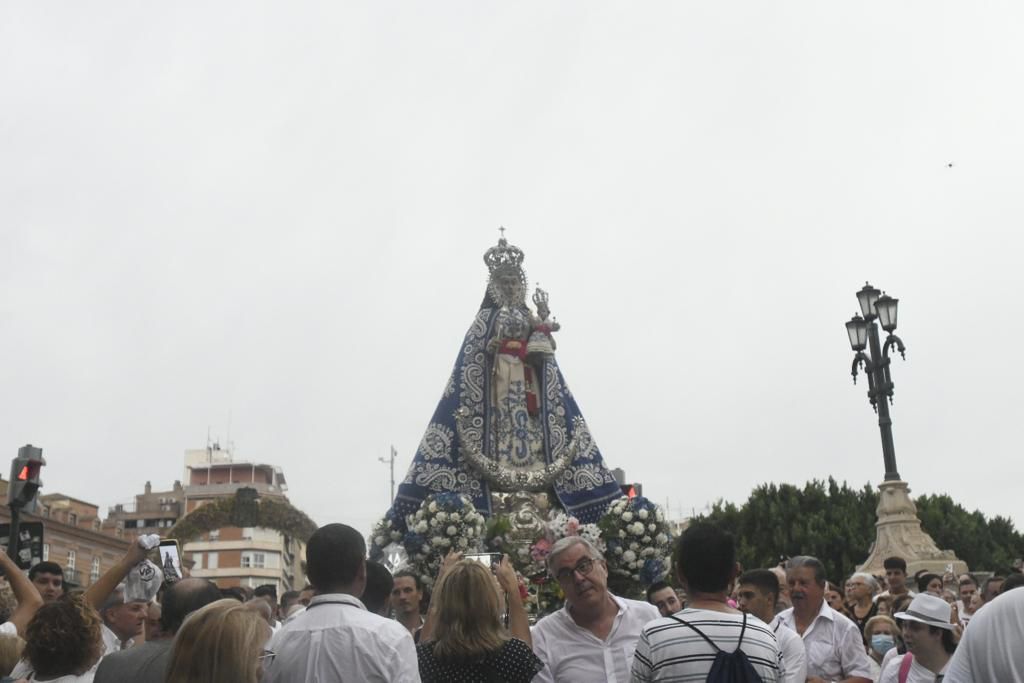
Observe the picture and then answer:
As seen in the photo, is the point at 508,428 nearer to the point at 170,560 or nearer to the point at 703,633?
the point at 170,560

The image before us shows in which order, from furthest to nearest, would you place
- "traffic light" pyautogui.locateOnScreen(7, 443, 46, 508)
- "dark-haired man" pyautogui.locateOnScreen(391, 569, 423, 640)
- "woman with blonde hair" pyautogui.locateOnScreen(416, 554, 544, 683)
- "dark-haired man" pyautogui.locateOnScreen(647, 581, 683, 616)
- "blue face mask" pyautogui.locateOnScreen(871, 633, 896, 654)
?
"traffic light" pyautogui.locateOnScreen(7, 443, 46, 508), "blue face mask" pyautogui.locateOnScreen(871, 633, 896, 654), "dark-haired man" pyautogui.locateOnScreen(647, 581, 683, 616), "dark-haired man" pyautogui.locateOnScreen(391, 569, 423, 640), "woman with blonde hair" pyautogui.locateOnScreen(416, 554, 544, 683)

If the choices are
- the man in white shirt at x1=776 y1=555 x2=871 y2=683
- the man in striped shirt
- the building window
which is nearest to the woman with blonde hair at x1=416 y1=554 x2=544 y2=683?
the man in striped shirt

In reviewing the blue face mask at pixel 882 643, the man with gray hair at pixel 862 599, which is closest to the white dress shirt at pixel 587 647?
the blue face mask at pixel 882 643

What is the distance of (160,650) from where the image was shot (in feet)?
15.0

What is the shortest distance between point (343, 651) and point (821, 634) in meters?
3.56

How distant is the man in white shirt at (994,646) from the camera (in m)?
4.06

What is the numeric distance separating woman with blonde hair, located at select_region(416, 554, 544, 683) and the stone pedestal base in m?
11.6

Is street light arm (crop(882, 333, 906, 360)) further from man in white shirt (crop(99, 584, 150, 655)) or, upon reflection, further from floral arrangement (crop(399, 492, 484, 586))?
man in white shirt (crop(99, 584, 150, 655))

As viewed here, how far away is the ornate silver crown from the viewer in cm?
1605

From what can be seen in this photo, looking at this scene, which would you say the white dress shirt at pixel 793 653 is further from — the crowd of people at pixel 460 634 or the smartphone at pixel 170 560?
the smartphone at pixel 170 560

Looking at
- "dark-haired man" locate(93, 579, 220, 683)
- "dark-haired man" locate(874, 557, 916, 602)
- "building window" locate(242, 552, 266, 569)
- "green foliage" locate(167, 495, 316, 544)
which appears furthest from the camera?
"building window" locate(242, 552, 266, 569)

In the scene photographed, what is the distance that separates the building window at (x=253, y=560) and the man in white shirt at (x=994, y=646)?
72.8 metres

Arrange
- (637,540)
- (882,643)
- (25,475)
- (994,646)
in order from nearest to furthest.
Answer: (994,646) < (882,643) < (25,475) < (637,540)

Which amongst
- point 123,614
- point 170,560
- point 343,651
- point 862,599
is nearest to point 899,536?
point 862,599
